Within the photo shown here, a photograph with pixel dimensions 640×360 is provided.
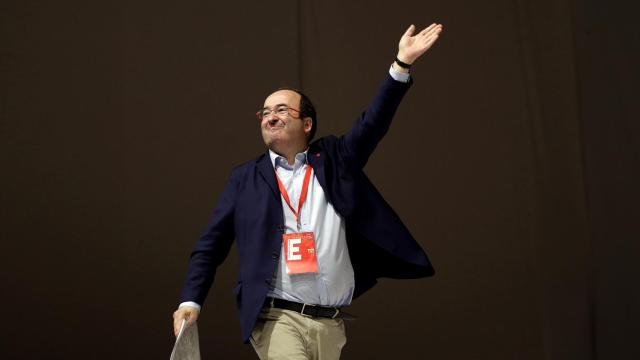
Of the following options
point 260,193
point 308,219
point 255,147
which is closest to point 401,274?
point 308,219

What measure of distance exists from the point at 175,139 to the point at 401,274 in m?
2.17

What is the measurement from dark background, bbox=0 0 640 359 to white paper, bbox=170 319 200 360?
1.93 meters

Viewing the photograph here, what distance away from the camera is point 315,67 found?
4.20 metres

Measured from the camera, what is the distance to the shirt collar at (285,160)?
235 centimetres

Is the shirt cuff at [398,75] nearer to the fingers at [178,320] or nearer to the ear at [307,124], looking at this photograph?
the ear at [307,124]

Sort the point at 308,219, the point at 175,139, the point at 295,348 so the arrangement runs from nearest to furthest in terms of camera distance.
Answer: the point at 295,348
the point at 308,219
the point at 175,139

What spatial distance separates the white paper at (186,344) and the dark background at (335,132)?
1.93 m

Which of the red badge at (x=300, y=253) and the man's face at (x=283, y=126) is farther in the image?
the man's face at (x=283, y=126)

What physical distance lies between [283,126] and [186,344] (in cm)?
73

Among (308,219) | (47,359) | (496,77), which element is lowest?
(47,359)

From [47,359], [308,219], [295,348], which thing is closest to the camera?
[295,348]

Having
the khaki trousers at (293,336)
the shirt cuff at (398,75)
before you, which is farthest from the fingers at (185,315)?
the shirt cuff at (398,75)

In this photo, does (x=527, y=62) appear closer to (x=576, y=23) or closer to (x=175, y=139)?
(x=576, y=23)

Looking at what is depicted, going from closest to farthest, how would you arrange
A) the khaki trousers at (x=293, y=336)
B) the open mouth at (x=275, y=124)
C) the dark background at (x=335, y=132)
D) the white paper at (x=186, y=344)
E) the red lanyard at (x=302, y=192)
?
the white paper at (x=186, y=344) < the khaki trousers at (x=293, y=336) < the red lanyard at (x=302, y=192) < the open mouth at (x=275, y=124) < the dark background at (x=335, y=132)
